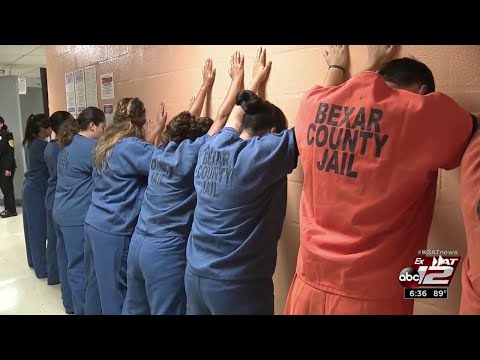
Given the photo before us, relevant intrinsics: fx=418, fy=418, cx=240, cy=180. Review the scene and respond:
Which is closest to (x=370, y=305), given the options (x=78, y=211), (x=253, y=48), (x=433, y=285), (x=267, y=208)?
(x=433, y=285)

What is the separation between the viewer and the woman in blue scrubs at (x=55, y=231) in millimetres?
3066

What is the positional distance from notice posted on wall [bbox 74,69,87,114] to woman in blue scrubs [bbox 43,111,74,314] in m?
0.41

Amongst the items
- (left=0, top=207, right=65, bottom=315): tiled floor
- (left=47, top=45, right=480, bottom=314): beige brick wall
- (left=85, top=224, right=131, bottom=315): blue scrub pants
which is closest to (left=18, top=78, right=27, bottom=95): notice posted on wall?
(left=0, top=207, right=65, bottom=315): tiled floor

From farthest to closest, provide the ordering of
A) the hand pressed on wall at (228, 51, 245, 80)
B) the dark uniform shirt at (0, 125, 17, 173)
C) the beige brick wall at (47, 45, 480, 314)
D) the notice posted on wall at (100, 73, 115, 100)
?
the dark uniform shirt at (0, 125, 17, 173)
the notice posted on wall at (100, 73, 115, 100)
the hand pressed on wall at (228, 51, 245, 80)
the beige brick wall at (47, 45, 480, 314)

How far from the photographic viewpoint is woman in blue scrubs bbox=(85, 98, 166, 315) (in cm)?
221

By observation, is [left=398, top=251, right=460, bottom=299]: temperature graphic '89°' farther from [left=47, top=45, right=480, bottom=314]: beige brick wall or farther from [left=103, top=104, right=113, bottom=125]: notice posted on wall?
[left=103, top=104, right=113, bottom=125]: notice posted on wall

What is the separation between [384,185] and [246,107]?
2.12ft

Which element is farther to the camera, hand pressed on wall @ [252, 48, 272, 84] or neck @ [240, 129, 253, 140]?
hand pressed on wall @ [252, 48, 272, 84]

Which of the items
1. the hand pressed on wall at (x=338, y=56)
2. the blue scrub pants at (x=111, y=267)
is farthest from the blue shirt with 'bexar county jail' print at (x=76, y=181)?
the hand pressed on wall at (x=338, y=56)

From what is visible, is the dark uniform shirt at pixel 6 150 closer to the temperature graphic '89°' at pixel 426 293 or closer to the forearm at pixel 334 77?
the forearm at pixel 334 77

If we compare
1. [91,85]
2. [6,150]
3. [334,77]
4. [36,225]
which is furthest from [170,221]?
[6,150]

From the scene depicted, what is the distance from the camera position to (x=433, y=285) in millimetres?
1229

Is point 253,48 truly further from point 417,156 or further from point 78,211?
point 78,211

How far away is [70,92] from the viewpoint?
4.01 m
